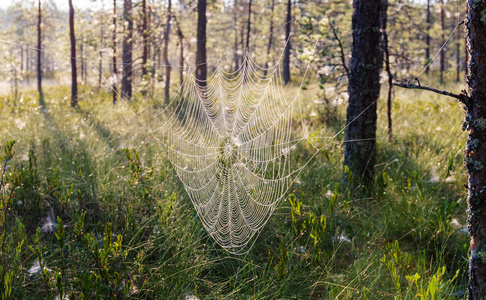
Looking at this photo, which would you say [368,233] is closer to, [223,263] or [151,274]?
[223,263]

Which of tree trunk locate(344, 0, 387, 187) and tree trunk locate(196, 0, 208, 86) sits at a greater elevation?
tree trunk locate(196, 0, 208, 86)

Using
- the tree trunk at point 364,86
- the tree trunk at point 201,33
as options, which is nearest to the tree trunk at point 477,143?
the tree trunk at point 364,86

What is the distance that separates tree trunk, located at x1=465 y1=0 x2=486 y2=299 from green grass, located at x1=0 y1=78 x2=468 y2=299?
8.9 inches

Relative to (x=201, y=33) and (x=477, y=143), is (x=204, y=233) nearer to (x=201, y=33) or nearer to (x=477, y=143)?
(x=477, y=143)

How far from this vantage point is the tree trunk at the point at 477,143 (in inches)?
71.0

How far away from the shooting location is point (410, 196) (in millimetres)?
3695

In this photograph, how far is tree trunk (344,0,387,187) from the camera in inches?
156

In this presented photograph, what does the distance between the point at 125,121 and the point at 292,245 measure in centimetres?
505

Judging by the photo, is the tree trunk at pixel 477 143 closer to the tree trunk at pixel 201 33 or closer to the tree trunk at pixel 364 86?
the tree trunk at pixel 364 86

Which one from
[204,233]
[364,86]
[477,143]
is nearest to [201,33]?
[364,86]

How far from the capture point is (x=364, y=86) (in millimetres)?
4062

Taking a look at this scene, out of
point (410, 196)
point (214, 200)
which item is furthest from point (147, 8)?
point (410, 196)

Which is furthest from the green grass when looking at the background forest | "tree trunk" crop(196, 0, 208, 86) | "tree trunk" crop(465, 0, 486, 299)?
"tree trunk" crop(196, 0, 208, 86)

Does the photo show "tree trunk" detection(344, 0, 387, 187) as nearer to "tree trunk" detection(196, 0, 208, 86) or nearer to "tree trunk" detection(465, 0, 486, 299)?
"tree trunk" detection(465, 0, 486, 299)
